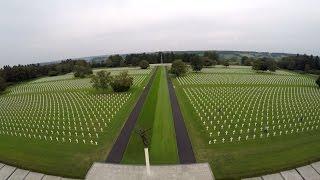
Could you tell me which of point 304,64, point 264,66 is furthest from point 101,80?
point 304,64

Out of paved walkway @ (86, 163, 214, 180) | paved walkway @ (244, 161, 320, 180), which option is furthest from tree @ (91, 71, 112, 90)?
paved walkway @ (244, 161, 320, 180)

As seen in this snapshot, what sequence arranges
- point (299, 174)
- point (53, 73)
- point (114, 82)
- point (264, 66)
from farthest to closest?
point (53, 73)
point (264, 66)
point (114, 82)
point (299, 174)

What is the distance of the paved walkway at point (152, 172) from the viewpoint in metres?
21.1

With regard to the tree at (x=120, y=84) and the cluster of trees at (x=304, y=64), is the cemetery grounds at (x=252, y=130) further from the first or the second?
the cluster of trees at (x=304, y=64)

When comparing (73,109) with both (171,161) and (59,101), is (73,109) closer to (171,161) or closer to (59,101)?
(59,101)

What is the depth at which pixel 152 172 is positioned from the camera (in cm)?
2194

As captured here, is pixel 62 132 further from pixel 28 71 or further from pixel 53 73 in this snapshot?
pixel 53 73

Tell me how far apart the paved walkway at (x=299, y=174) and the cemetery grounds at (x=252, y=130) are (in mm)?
511

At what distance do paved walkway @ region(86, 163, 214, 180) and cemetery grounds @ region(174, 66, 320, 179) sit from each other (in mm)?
1431

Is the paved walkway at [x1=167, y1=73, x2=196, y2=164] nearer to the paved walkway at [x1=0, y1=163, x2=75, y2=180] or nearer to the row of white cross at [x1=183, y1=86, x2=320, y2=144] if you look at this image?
the row of white cross at [x1=183, y1=86, x2=320, y2=144]

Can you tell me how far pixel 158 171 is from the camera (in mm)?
22078

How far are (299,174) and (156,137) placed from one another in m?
15.1

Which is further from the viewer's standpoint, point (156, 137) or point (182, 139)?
point (156, 137)

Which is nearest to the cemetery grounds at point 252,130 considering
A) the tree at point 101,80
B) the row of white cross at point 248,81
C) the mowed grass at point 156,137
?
the mowed grass at point 156,137
